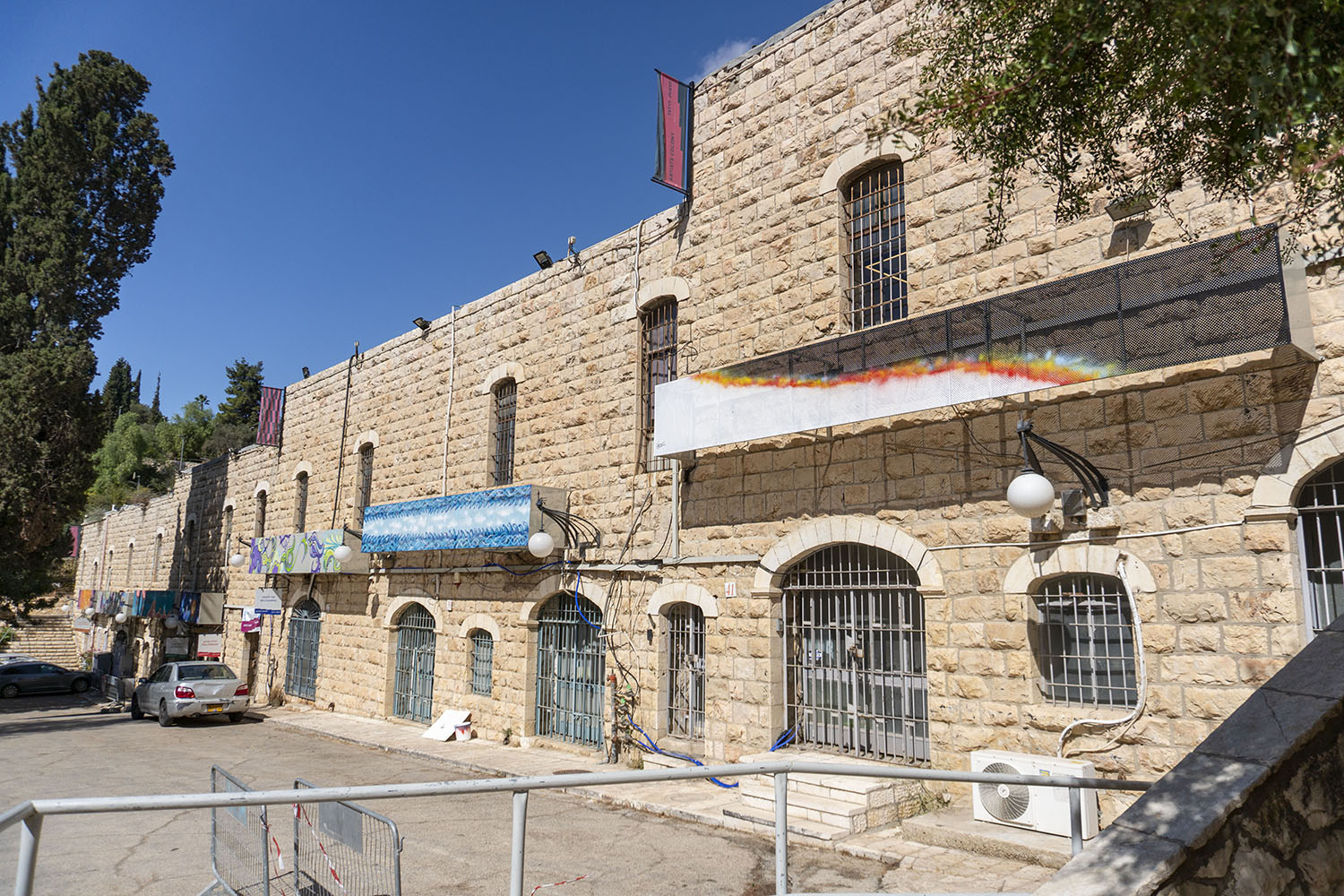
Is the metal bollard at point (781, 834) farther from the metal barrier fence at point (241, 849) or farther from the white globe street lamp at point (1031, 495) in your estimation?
the white globe street lamp at point (1031, 495)

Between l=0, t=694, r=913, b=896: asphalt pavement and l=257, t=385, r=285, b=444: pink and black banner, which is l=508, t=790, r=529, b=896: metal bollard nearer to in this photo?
l=0, t=694, r=913, b=896: asphalt pavement

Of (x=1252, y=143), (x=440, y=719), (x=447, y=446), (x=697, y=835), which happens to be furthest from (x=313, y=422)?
(x=1252, y=143)

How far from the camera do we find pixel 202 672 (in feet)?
61.0

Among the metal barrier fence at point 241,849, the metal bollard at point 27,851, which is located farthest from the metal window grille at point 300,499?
the metal bollard at point 27,851

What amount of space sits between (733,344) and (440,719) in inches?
328

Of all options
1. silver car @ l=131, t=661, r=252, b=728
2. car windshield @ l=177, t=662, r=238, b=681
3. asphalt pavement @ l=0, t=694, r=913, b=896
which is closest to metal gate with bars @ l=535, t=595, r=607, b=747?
asphalt pavement @ l=0, t=694, r=913, b=896

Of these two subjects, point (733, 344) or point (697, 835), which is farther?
point (733, 344)

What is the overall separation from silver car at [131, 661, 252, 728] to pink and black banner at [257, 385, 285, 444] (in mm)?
5870

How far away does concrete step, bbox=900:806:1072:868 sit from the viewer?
6488 millimetres

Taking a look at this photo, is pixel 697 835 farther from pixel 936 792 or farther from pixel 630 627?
pixel 630 627

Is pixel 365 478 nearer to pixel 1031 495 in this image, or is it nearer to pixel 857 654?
pixel 857 654

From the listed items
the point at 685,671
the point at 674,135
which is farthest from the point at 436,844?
the point at 674,135

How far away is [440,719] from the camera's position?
14523 mm

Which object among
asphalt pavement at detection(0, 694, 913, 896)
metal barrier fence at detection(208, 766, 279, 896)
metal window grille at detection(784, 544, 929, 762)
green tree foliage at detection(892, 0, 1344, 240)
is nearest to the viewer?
green tree foliage at detection(892, 0, 1344, 240)
